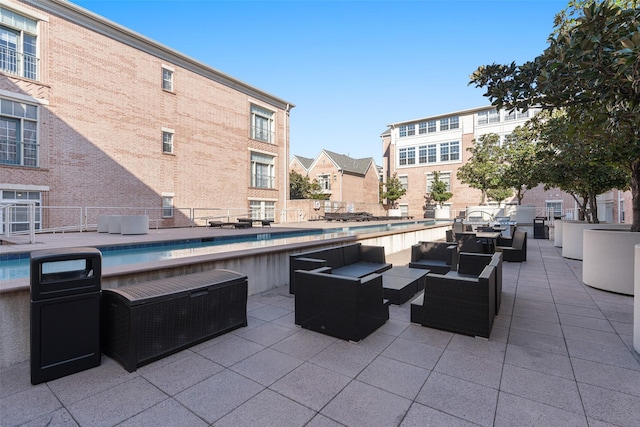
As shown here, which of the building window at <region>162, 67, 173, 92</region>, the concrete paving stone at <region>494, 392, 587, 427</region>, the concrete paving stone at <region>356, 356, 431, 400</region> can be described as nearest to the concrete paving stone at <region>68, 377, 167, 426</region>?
the concrete paving stone at <region>356, 356, 431, 400</region>

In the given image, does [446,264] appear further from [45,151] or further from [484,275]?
[45,151]

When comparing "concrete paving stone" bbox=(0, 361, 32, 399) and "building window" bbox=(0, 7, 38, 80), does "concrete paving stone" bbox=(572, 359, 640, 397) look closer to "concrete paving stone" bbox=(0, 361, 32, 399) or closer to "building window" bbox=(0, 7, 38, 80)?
"concrete paving stone" bbox=(0, 361, 32, 399)

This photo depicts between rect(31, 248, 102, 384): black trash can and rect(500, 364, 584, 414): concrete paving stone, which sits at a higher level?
rect(31, 248, 102, 384): black trash can

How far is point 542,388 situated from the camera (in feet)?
8.93

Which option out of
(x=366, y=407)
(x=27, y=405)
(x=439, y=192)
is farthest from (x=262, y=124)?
(x=366, y=407)

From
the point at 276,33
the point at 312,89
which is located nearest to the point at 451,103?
the point at 312,89

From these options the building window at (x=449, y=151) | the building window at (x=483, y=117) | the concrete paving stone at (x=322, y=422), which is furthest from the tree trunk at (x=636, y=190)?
the building window at (x=483, y=117)

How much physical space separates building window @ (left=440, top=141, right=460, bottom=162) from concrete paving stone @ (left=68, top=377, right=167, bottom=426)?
134ft

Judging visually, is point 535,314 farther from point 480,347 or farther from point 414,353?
point 414,353

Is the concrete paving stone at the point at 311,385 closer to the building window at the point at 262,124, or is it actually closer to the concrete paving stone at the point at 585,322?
the concrete paving stone at the point at 585,322

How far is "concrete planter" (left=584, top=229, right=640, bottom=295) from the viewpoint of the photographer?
5.61 m

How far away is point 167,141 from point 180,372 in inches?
746

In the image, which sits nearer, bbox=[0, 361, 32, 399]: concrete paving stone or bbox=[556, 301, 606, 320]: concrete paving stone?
bbox=[0, 361, 32, 399]: concrete paving stone

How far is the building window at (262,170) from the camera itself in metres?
24.5
